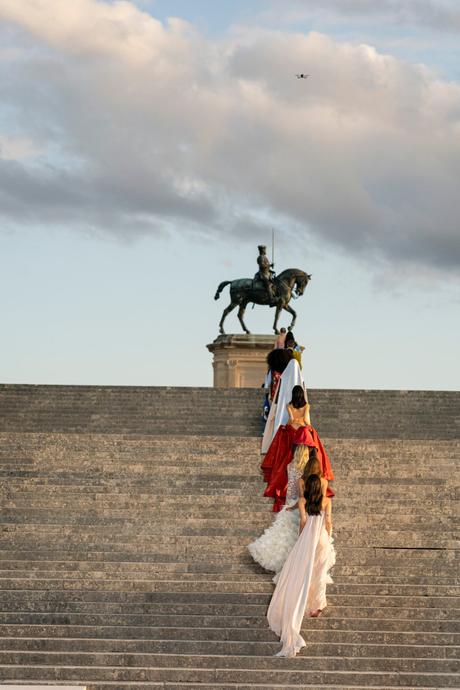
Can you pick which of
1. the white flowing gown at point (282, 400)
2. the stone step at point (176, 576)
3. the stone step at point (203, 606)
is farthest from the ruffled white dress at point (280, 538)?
the white flowing gown at point (282, 400)

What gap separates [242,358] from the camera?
112ft

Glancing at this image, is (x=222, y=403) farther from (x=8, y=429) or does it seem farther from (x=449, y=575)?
(x=449, y=575)

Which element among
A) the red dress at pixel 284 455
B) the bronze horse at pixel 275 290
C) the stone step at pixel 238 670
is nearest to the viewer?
the stone step at pixel 238 670

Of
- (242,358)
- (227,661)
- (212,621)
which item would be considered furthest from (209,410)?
(227,661)

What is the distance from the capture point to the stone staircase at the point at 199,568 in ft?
41.4

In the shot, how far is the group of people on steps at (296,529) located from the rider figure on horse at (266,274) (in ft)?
56.7

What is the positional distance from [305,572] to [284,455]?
2.22 meters

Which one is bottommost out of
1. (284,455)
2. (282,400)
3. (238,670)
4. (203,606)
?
(238,670)

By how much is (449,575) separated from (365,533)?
1.05 meters

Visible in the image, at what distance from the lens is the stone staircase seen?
1261 centimetres

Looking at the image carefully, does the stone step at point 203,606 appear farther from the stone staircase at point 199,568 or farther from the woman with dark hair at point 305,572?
the woman with dark hair at point 305,572

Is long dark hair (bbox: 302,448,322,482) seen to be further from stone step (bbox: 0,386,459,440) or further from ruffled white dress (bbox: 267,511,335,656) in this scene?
stone step (bbox: 0,386,459,440)

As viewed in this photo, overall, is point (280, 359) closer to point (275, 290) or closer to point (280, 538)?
point (280, 538)

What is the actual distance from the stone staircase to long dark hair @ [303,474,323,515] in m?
1.05
